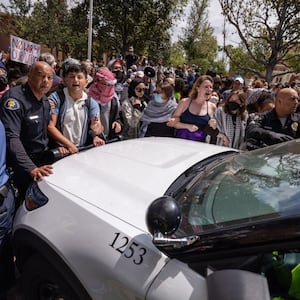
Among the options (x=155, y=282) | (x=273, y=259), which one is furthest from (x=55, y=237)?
(x=273, y=259)

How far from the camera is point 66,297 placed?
165 cm

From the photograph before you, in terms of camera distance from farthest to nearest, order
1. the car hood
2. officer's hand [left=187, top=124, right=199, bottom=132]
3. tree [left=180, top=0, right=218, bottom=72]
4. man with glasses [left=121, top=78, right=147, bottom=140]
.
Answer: tree [left=180, top=0, right=218, bottom=72] → man with glasses [left=121, top=78, right=147, bottom=140] → officer's hand [left=187, top=124, right=199, bottom=132] → the car hood

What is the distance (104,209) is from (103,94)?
221cm

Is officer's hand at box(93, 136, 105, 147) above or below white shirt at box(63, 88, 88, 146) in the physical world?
below

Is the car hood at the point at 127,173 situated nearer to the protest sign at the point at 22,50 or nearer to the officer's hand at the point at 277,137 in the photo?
the officer's hand at the point at 277,137

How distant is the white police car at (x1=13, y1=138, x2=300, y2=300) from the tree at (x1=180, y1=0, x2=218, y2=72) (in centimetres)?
3808

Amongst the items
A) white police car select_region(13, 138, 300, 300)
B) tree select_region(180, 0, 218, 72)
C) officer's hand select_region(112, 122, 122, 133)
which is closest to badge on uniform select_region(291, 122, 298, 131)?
white police car select_region(13, 138, 300, 300)

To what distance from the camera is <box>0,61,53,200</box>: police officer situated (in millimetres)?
2475

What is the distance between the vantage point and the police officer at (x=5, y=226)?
→ 84.8 inches

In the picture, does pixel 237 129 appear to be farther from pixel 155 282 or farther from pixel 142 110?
pixel 155 282

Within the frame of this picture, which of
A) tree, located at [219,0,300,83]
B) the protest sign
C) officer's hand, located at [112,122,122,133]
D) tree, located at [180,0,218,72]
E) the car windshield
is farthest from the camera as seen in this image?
tree, located at [180,0,218,72]

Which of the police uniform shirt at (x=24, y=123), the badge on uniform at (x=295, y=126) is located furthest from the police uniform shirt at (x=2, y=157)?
the badge on uniform at (x=295, y=126)

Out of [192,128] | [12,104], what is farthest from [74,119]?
[192,128]

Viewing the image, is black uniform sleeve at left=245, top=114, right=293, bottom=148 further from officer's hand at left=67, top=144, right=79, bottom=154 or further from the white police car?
officer's hand at left=67, top=144, right=79, bottom=154
